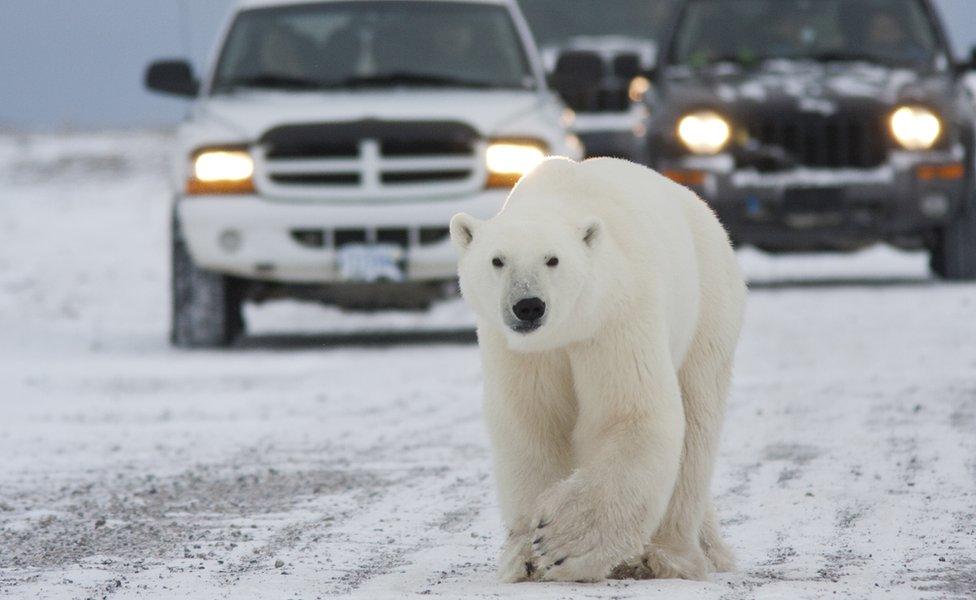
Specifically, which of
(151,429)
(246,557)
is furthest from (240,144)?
(246,557)

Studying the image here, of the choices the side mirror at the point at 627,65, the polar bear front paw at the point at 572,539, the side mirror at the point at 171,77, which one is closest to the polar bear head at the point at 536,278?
the polar bear front paw at the point at 572,539

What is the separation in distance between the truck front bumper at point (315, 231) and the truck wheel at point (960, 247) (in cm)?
424

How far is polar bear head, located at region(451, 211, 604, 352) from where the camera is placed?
4.14 metres

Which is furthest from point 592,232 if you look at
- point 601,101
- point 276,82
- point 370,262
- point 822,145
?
point 601,101

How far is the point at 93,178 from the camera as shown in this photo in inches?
968

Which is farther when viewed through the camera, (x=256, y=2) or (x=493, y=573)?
(x=256, y=2)

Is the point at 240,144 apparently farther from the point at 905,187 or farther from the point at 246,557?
the point at 246,557

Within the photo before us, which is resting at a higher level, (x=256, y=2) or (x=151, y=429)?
(x=256, y=2)

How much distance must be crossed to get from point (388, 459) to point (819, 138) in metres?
6.79

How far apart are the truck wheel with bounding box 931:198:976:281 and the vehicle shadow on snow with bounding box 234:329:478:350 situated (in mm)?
3531

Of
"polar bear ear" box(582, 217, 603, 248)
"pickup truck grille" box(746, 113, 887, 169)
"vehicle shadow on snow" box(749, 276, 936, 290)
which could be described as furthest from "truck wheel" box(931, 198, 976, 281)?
"polar bear ear" box(582, 217, 603, 248)

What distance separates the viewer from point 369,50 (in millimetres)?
11023

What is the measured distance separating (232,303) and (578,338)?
272 inches

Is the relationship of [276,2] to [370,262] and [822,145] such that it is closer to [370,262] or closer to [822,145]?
[370,262]
